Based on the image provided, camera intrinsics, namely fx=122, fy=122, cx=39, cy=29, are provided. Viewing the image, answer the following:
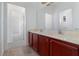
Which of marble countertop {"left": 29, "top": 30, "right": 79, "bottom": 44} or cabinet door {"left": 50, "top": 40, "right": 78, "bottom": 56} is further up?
marble countertop {"left": 29, "top": 30, "right": 79, "bottom": 44}

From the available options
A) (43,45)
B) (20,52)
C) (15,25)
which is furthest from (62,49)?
(15,25)

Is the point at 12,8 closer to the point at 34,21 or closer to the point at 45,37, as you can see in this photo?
the point at 34,21

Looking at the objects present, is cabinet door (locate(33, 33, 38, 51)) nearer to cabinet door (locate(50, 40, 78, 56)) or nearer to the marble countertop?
the marble countertop

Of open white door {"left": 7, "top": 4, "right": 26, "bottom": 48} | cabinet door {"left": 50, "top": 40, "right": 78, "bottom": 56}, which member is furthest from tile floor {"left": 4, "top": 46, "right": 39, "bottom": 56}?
cabinet door {"left": 50, "top": 40, "right": 78, "bottom": 56}

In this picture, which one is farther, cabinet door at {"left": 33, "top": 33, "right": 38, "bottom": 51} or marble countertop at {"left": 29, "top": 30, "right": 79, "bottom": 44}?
cabinet door at {"left": 33, "top": 33, "right": 38, "bottom": 51}

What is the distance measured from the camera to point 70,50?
4.43 feet

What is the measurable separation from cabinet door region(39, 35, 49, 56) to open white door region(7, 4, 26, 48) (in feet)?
0.82

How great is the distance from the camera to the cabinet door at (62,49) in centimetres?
132

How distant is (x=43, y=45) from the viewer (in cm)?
174

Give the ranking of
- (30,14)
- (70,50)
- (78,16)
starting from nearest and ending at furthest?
1. (70,50)
2. (78,16)
3. (30,14)

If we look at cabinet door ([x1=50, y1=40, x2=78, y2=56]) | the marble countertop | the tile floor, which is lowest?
the tile floor

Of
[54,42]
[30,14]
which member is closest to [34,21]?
[30,14]

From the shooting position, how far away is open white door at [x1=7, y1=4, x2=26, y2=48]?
5.29ft

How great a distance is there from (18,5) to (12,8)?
0.09 metres
